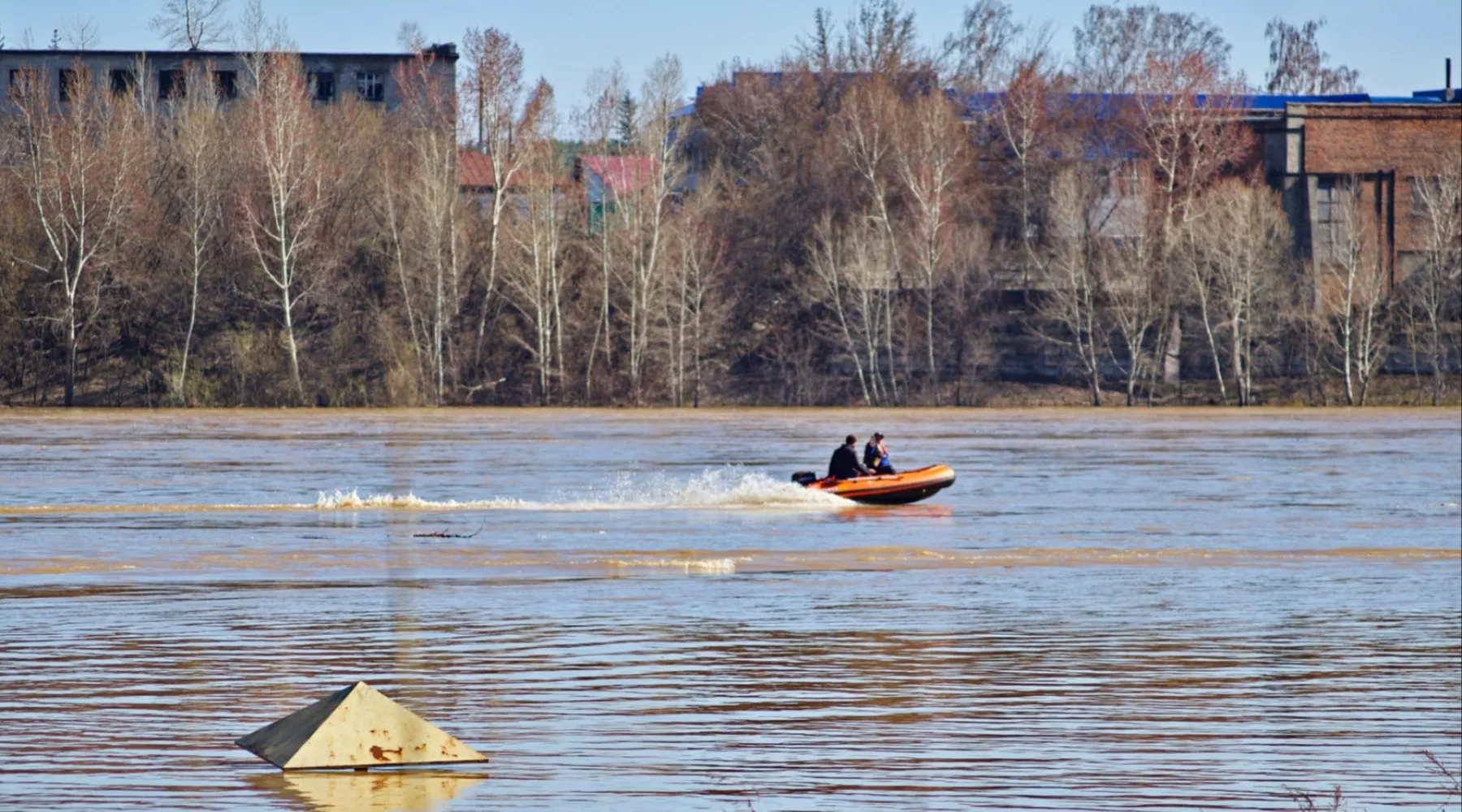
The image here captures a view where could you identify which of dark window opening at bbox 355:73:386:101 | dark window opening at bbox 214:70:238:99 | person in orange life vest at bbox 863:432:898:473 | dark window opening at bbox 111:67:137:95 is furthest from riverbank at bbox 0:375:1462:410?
person in orange life vest at bbox 863:432:898:473

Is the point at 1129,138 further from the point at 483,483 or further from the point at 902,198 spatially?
the point at 483,483

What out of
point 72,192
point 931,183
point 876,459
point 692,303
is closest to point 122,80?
point 72,192

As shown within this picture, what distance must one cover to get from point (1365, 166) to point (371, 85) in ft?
124

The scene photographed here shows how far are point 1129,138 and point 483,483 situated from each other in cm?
4282

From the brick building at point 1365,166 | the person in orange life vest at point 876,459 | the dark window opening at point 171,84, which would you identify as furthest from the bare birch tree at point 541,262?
the person in orange life vest at point 876,459

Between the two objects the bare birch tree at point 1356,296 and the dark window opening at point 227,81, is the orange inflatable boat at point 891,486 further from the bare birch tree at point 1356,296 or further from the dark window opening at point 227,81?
the dark window opening at point 227,81

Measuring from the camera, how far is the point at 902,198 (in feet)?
232

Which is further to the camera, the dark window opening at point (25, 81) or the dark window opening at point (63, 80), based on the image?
the dark window opening at point (63, 80)

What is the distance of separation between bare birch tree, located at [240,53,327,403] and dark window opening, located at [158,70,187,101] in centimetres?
885

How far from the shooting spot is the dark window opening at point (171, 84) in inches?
2953

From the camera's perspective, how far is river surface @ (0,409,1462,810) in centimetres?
1089

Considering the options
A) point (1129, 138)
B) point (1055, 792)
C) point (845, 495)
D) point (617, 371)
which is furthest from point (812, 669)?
point (1129, 138)

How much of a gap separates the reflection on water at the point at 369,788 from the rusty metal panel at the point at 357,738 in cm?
8

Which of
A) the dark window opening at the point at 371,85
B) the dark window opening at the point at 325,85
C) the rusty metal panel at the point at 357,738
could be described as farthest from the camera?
the dark window opening at the point at 371,85
